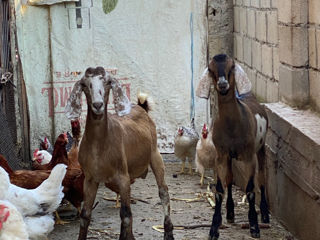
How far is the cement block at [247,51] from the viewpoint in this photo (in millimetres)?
10703

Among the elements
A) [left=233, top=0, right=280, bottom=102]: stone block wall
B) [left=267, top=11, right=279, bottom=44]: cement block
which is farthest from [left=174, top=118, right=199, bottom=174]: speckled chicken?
[left=267, top=11, right=279, bottom=44]: cement block

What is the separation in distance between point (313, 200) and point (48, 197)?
2564mm

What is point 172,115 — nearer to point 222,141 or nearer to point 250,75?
point 250,75

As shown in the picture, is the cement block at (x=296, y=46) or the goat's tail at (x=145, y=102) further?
the goat's tail at (x=145, y=102)

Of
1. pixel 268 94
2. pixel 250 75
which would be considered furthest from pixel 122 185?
pixel 250 75

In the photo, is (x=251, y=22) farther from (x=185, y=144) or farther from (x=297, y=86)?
(x=297, y=86)

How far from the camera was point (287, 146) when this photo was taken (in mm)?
8125

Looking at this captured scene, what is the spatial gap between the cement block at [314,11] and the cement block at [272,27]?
1.08 meters

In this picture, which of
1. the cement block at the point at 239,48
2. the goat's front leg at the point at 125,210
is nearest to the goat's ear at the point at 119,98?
the goat's front leg at the point at 125,210

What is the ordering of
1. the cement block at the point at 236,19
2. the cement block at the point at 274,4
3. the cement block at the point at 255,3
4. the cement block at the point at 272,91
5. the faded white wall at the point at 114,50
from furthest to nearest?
the faded white wall at the point at 114,50 → the cement block at the point at 236,19 → the cement block at the point at 255,3 → the cement block at the point at 272,91 → the cement block at the point at 274,4

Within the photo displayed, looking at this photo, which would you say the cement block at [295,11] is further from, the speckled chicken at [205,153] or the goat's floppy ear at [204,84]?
the speckled chicken at [205,153]

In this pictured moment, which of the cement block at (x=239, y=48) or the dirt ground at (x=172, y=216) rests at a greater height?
the cement block at (x=239, y=48)

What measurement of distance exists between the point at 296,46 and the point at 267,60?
4.66ft

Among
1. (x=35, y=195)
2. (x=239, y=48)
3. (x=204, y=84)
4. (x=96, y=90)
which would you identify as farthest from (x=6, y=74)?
(x=96, y=90)
